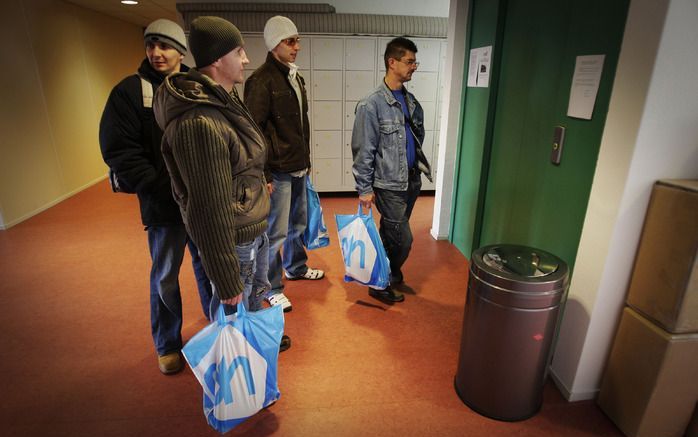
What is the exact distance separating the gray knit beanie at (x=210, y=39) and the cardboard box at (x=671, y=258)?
5.40 feet

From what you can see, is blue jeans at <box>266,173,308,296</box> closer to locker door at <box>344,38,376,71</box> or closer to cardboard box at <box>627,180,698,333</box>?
cardboard box at <box>627,180,698,333</box>

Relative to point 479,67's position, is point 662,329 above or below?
below

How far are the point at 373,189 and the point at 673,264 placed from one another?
1.52 meters

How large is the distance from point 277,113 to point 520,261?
155 centimetres

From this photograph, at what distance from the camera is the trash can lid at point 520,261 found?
161cm

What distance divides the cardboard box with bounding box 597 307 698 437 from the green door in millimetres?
423

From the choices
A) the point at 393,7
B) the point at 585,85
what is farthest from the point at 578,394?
the point at 393,7

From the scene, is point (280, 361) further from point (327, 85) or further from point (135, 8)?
point (135, 8)

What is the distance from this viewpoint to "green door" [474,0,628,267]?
171 centimetres

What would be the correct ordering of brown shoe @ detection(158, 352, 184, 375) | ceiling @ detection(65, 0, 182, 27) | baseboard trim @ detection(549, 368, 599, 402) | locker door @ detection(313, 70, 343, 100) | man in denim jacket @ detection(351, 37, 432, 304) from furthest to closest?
ceiling @ detection(65, 0, 182, 27), locker door @ detection(313, 70, 343, 100), man in denim jacket @ detection(351, 37, 432, 304), brown shoe @ detection(158, 352, 184, 375), baseboard trim @ detection(549, 368, 599, 402)

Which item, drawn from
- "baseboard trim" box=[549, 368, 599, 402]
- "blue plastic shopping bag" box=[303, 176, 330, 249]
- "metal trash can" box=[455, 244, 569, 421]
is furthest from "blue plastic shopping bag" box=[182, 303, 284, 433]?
"baseboard trim" box=[549, 368, 599, 402]

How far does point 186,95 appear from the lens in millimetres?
1215

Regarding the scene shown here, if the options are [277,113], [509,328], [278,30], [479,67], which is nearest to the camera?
[509,328]

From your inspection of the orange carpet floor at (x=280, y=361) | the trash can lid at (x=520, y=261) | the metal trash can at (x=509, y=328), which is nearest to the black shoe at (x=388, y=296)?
the orange carpet floor at (x=280, y=361)
